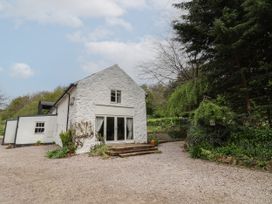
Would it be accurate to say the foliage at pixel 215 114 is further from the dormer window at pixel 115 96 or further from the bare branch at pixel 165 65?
the bare branch at pixel 165 65

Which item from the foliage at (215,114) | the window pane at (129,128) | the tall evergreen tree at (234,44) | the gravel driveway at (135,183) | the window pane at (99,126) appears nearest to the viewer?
the gravel driveway at (135,183)

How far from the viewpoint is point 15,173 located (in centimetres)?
850

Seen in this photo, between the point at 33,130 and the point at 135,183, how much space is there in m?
15.1

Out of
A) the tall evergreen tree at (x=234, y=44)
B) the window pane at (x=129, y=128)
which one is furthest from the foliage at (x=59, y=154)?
the tall evergreen tree at (x=234, y=44)

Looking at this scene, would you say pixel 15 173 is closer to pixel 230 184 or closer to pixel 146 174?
pixel 146 174

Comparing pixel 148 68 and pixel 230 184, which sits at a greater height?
pixel 148 68

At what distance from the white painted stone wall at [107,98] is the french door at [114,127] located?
1.17 feet

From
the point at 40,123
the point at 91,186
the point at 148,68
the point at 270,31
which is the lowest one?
the point at 91,186

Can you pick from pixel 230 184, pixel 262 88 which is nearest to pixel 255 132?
pixel 262 88

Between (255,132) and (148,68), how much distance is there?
47.4 feet

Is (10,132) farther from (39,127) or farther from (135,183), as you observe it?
(135,183)

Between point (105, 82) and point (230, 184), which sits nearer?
point (230, 184)

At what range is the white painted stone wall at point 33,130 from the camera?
60.8 feet

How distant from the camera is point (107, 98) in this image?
1429 centimetres
